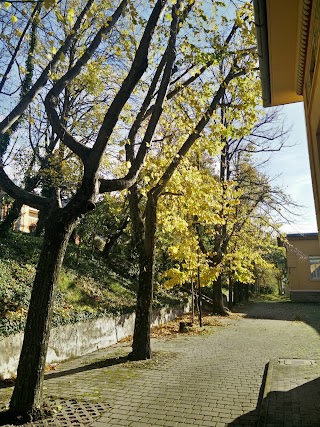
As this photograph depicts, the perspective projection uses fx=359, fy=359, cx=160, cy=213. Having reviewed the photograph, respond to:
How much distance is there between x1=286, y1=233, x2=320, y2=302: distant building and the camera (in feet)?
103

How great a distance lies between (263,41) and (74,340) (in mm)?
8566

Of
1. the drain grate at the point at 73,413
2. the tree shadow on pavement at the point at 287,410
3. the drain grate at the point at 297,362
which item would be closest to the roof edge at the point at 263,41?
the tree shadow on pavement at the point at 287,410

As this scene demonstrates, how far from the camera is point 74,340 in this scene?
9945mm

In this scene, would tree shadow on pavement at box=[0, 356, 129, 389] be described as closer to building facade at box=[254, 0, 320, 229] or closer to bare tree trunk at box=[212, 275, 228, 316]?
building facade at box=[254, 0, 320, 229]

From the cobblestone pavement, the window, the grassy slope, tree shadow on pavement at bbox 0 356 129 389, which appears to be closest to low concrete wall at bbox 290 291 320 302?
the window

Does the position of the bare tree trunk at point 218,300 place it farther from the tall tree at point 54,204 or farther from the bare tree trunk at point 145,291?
the tall tree at point 54,204

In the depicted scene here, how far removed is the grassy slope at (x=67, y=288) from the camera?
29.7ft

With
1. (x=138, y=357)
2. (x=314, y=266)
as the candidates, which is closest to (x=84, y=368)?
(x=138, y=357)

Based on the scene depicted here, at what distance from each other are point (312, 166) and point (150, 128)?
3569mm

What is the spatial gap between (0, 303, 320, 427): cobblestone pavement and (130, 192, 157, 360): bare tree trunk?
1.48ft

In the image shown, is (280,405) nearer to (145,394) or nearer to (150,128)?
(145,394)

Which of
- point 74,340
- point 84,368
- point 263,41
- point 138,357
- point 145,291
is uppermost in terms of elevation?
point 263,41

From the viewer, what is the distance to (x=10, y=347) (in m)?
7.62

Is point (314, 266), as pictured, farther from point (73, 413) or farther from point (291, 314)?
point (73, 413)
